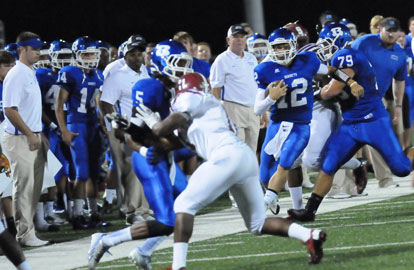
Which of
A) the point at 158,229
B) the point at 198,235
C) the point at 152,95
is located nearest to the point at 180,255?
the point at 158,229

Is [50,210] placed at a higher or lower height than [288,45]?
lower

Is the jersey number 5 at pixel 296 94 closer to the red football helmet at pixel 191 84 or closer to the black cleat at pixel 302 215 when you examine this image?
the black cleat at pixel 302 215

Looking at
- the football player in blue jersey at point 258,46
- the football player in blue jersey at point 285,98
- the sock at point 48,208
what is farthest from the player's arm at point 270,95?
the football player in blue jersey at point 258,46

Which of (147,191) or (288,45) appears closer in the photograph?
(147,191)

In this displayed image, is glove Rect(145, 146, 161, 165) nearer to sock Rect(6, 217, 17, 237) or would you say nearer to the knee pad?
the knee pad

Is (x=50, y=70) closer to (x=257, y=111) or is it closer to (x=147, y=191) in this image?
(x=257, y=111)

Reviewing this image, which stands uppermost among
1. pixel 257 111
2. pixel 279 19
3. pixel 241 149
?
pixel 241 149

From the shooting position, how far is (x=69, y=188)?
1004 centimetres

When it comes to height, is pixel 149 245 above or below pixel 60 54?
below

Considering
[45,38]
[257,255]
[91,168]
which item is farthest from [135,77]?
[45,38]

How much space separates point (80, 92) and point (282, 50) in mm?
2002

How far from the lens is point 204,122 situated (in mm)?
5910

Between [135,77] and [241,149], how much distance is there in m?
3.44

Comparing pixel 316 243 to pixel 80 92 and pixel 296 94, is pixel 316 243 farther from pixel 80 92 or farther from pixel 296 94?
pixel 80 92
